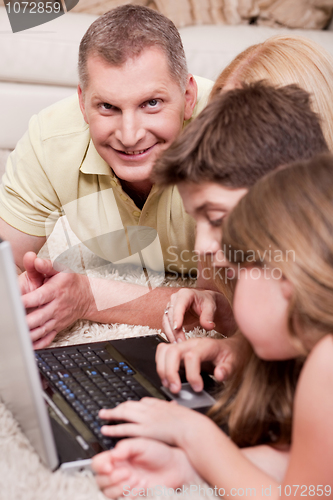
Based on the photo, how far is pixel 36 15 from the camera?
1775 millimetres

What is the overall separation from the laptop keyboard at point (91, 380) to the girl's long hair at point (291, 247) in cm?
12

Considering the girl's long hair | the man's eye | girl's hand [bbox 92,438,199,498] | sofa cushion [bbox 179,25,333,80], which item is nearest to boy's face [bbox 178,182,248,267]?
the man's eye

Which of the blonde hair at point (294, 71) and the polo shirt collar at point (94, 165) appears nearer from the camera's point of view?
the blonde hair at point (294, 71)

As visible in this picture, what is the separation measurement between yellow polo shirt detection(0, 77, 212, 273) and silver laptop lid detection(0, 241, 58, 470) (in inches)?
23.1

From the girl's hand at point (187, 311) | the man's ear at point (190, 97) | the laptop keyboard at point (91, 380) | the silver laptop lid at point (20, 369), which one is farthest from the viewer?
the man's ear at point (190, 97)

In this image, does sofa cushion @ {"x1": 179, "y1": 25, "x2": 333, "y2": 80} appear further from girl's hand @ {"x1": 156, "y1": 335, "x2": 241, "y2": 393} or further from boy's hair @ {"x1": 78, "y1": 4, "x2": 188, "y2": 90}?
girl's hand @ {"x1": 156, "y1": 335, "x2": 241, "y2": 393}

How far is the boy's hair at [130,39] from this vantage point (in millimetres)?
901

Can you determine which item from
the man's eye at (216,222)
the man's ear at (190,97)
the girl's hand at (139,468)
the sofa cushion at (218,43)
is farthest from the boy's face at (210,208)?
the sofa cushion at (218,43)

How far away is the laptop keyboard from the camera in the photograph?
0.60m

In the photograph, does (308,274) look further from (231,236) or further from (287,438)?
(287,438)

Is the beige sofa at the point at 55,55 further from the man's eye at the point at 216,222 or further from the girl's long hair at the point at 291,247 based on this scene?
the girl's long hair at the point at 291,247

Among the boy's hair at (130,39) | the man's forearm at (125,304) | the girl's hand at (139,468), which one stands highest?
the boy's hair at (130,39)

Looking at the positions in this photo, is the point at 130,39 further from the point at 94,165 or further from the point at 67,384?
the point at 67,384

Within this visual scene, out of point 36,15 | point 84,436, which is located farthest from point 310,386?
point 36,15
